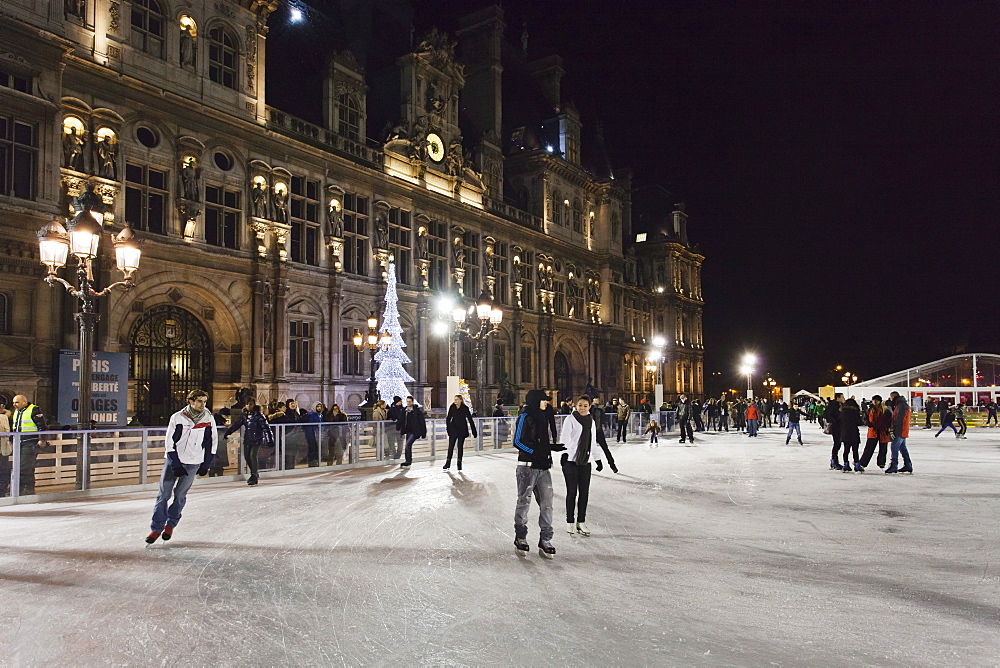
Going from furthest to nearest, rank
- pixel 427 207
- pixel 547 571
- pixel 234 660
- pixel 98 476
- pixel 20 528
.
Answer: pixel 427 207
pixel 98 476
pixel 20 528
pixel 547 571
pixel 234 660

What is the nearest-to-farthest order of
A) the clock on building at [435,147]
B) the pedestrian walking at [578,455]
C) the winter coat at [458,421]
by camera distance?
the pedestrian walking at [578,455] → the winter coat at [458,421] → the clock on building at [435,147]

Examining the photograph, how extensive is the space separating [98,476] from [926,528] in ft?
43.6

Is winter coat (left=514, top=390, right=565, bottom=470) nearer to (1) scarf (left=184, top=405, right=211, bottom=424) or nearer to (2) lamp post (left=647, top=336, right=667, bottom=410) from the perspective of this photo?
(1) scarf (left=184, top=405, right=211, bottom=424)

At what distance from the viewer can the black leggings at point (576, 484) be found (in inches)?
367

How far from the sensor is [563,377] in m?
47.8

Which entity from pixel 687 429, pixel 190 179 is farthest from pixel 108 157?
pixel 687 429

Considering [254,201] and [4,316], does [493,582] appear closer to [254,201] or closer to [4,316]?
[4,316]

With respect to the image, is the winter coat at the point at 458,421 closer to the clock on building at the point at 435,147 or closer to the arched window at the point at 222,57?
Answer: the arched window at the point at 222,57

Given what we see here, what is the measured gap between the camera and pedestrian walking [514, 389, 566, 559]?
27.2ft

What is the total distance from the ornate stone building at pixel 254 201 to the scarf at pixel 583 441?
1717cm

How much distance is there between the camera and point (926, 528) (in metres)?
10.2

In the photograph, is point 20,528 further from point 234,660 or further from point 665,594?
point 665,594

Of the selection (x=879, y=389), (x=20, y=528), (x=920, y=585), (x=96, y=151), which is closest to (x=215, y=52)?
(x=96, y=151)

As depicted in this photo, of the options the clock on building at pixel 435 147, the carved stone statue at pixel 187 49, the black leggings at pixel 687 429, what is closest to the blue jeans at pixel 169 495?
the carved stone statue at pixel 187 49
